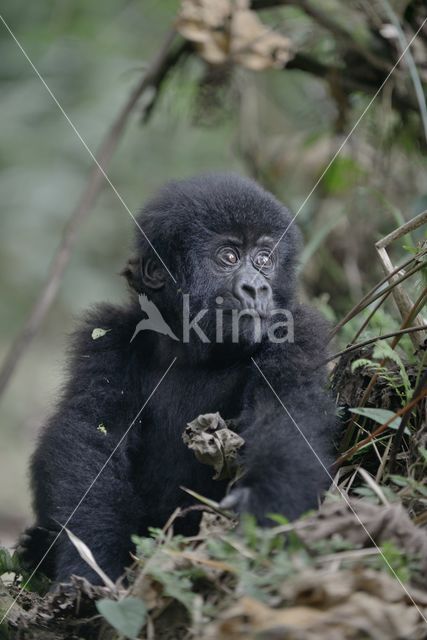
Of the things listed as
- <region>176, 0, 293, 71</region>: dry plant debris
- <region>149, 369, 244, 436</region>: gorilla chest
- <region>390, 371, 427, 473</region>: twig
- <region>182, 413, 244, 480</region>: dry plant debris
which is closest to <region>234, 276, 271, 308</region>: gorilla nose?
<region>149, 369, 244, 436</region>: gorilla chest

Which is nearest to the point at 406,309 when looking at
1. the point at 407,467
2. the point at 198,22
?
the point at 407,467

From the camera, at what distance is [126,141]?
40.0ft

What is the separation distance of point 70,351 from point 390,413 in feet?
6.23

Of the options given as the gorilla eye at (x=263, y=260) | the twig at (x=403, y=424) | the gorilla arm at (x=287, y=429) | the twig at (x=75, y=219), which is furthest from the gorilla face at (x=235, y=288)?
the twig at (x=75, y=219)

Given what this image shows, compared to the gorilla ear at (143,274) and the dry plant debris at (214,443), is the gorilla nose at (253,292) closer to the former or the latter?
the gorilla ear at (143,274)

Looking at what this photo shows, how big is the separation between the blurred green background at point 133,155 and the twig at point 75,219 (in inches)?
15.2

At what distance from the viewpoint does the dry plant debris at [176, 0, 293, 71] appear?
6223mm

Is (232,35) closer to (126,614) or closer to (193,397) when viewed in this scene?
(193,397)

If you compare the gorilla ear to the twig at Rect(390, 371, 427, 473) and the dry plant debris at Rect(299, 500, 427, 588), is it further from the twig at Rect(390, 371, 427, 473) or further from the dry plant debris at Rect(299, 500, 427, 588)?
the dry plant debris at Rect(299, 500, 427, 588)

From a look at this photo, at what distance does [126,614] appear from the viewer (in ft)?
8.64

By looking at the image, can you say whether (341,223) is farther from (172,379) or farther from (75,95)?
(75,95)

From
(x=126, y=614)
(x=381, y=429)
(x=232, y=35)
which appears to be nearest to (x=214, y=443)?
(x=381, y=429)

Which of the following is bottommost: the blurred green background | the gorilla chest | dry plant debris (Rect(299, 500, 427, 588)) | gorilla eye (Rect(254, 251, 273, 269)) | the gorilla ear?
the blurred green background

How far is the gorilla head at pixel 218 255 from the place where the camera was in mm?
4293
